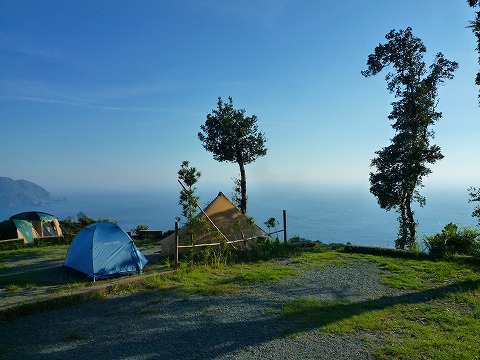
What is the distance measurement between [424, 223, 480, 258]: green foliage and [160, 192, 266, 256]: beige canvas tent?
717 centimetres

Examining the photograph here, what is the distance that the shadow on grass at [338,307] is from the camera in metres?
6.48

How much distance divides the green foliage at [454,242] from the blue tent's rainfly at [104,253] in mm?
10985

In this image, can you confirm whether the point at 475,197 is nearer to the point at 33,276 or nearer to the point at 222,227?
the point at 222,227

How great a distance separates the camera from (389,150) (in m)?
17.7

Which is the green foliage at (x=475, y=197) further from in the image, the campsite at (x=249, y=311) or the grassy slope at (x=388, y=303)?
the grassy slope at (x=388, y=303)

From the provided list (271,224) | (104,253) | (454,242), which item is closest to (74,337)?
(104,253)

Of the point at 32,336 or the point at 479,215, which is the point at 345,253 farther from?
the point at 32,336

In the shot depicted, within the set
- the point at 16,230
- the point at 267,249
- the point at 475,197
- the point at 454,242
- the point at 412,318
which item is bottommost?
the point at 412,318

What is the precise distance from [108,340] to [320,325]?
3.84 metres

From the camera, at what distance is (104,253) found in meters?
10.8

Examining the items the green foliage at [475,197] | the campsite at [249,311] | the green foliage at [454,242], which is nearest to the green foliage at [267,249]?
the campsite at [249,311]

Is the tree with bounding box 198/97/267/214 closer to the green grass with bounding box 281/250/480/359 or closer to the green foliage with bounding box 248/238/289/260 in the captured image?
the green foliage with bounding box 248/238/289/260

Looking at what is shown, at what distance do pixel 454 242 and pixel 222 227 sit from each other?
9359 millimetres

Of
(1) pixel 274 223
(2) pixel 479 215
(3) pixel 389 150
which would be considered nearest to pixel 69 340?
(1) pixel 274 223
